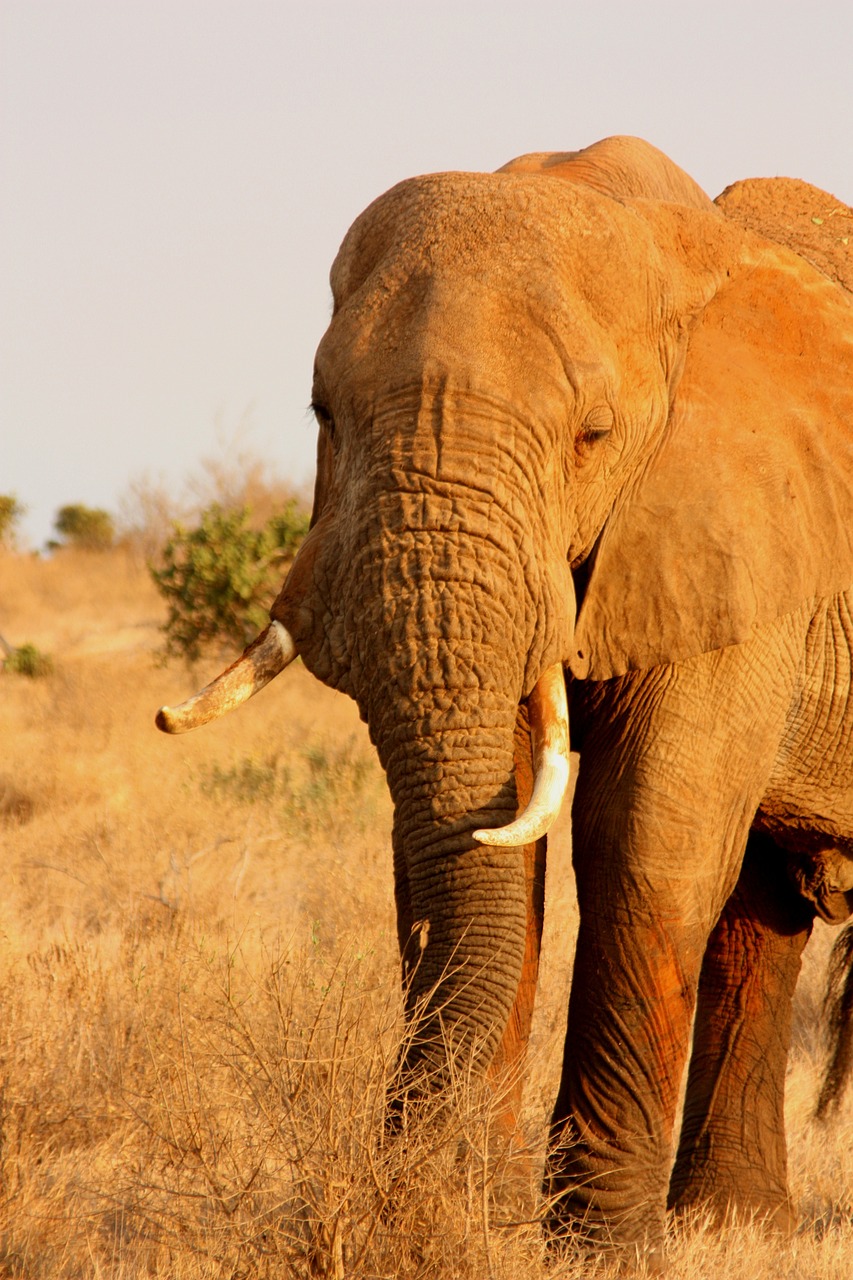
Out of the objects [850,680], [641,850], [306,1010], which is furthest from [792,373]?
[306,1010]

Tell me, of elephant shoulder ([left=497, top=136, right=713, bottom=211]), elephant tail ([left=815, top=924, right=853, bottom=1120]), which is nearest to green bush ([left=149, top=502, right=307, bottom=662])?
elephant tail ([left=815, top=924, right=853, bottom=1120])

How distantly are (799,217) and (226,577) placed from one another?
30.2ft

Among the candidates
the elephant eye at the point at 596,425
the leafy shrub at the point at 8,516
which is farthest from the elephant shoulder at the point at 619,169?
the leafy shrub at the point at 8,516

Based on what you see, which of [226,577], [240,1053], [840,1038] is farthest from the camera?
[226,577]

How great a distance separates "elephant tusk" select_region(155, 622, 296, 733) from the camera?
372 centimetres

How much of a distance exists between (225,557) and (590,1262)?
1029 centimetres

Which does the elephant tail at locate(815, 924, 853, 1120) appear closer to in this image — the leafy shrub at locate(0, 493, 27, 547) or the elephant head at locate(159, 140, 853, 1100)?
the elephant head at locate(159, 140, 853, 1100)

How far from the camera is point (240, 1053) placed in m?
3.69

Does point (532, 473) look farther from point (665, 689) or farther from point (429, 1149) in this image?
point (429, 1149)

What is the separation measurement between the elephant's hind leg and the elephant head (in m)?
1.56

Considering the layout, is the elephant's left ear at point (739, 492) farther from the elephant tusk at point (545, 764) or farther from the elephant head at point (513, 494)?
the elephant tusk at point (545, 764)

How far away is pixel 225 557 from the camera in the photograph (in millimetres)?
14031

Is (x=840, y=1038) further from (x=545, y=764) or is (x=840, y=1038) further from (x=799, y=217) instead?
(x=799, y=217)

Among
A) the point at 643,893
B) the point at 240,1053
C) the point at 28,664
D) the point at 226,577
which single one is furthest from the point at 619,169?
the point at 28,664
